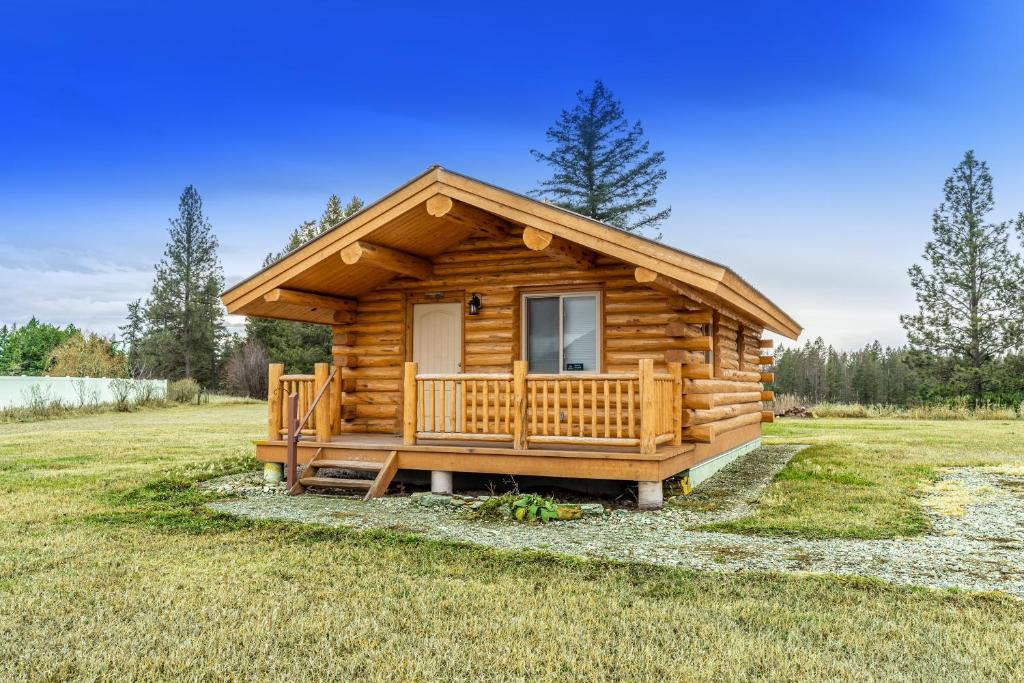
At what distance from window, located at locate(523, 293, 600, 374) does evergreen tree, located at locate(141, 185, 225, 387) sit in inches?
1809

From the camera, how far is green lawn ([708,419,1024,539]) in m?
7.39

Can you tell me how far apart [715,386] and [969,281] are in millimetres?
29637

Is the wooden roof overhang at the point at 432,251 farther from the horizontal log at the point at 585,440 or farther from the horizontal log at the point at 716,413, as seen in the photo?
the horizontal log at the point at 585,440

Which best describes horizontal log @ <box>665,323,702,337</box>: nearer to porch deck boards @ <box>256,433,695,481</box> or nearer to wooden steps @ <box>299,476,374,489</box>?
porch deck boards @ <box>256,433,695,481</box>

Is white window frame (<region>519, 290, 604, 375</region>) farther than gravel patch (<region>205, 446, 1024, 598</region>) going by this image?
Yes

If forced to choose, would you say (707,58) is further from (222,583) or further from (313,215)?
(313,215)

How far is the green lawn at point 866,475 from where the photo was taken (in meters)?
7.39

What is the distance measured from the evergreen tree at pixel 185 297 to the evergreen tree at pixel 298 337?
3532 mm

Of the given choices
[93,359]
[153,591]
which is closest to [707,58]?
[153,591]

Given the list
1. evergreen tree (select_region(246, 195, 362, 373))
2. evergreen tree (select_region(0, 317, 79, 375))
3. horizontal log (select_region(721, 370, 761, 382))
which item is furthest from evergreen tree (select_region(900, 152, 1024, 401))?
evergreen tree (select_region(0, 317, 79, 375))

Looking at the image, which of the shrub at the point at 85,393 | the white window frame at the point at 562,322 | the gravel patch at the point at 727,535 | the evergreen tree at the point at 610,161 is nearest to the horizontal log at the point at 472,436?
the gravel patch at the point at 727,535

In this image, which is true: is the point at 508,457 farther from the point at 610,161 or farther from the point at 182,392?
the point at 182,392

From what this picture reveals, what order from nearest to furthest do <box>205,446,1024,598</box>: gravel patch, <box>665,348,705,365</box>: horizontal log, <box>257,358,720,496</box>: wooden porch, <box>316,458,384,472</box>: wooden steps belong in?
<box>205,446,1024,598</box>: gravel patch → <box>257,358,720,496</box>: wooden porch → <box>316,458,384,472</box>: wooden steps → <box>665,348,705,365</box>: horizontal log

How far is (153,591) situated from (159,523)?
2.61 m
